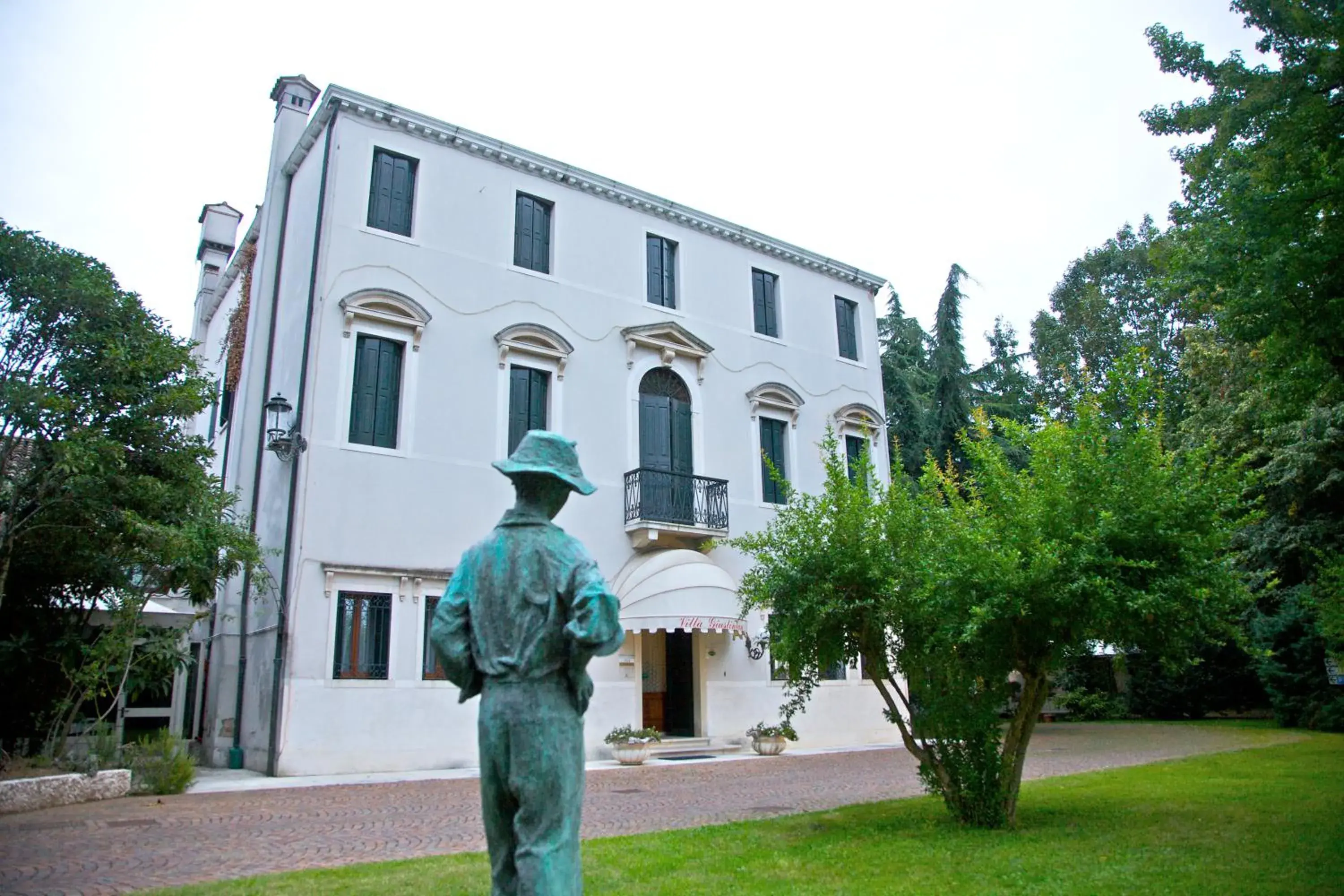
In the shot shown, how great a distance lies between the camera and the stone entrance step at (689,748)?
61.3ft

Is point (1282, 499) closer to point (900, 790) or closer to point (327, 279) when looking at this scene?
point (900, 790)

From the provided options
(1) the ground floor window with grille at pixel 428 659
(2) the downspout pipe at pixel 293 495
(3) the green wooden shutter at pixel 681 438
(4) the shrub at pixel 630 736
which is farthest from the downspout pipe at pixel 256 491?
(3) the green wooden shutter at pixel 681 438

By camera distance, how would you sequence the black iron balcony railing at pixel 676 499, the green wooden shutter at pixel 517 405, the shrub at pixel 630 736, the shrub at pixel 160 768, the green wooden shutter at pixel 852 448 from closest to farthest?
1. the shrub at pixel 160 768
2. the shrub at pixel 630 736
3. the green wooden shutter at pixel 517 405
4. the black iron balcony railing at pixel 676 499
5. the green wooden shutter at pixel 852 448

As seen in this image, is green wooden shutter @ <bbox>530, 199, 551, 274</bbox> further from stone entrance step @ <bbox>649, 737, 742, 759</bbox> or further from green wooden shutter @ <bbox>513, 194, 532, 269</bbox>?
stone entrance step @ <bbox>649, 737, 742, 759</bbox>

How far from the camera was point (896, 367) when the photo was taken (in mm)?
33500

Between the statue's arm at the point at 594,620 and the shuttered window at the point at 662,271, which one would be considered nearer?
the statue's arm at the point at 594,620

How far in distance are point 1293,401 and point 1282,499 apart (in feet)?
54.5

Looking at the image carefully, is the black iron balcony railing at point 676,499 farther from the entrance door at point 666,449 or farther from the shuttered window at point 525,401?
the shuttered window at point 525,401

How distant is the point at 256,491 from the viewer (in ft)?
61.9

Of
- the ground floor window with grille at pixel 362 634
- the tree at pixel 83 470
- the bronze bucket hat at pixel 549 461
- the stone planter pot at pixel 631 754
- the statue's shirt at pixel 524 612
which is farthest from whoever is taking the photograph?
the stone planter pot at pixel 631 754

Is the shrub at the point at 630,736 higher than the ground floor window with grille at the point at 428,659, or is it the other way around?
the ground floor window with grille at the point at 428,659

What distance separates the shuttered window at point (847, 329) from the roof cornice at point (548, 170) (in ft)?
2.13

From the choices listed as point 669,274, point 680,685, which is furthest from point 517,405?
point 680,685

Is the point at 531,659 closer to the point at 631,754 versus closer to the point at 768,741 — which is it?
the point at 631,754
